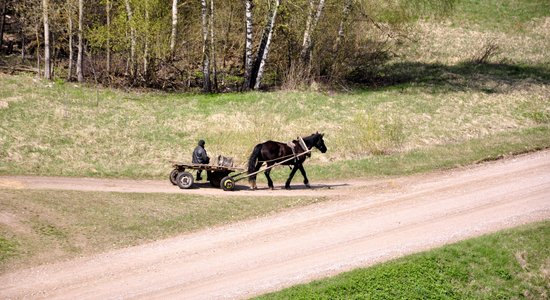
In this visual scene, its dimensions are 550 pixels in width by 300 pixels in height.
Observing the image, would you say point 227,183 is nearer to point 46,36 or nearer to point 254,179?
point 254,179

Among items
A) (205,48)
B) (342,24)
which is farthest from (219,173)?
(342,24)

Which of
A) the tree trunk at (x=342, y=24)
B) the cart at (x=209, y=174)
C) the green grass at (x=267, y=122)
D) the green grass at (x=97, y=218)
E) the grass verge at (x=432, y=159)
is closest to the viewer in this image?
the green grass at (x=97, y=218)

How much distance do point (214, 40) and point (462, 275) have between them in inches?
888

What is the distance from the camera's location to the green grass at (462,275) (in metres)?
16.1

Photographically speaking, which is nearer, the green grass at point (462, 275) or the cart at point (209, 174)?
the green grass at point (462, 275)

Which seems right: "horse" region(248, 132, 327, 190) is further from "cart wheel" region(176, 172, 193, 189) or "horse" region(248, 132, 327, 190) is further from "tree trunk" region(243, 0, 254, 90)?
"tree trunk" region(243, 0, 254, 90)

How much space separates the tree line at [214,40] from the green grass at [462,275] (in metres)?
19.8

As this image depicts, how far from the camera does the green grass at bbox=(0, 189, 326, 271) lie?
57.1 feet

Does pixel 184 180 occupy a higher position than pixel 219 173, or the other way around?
pixel 219 173

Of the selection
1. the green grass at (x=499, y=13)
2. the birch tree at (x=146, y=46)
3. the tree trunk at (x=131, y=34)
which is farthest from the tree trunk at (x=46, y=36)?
the green grass at (x=499, y=13)

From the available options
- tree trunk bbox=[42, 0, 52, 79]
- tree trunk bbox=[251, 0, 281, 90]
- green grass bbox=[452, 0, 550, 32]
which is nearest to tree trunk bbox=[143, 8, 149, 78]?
tree trunk bbox=[42, 0, 52, 79]

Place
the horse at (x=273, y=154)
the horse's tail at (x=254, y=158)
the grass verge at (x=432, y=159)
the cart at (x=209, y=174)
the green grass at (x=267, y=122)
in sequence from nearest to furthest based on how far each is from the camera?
1. the cart at (x=209, y=174)
2. the horse's tail at (x=254, y=158)
3. the horse at (x=273, y=154)
4. the grass verge at (x=432, y=159)
5. the green grass at (x=267, y=122)

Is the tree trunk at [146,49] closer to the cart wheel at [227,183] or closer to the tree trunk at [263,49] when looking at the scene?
the tree trunk at [263,49]

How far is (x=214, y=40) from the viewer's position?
3594 centimetres
